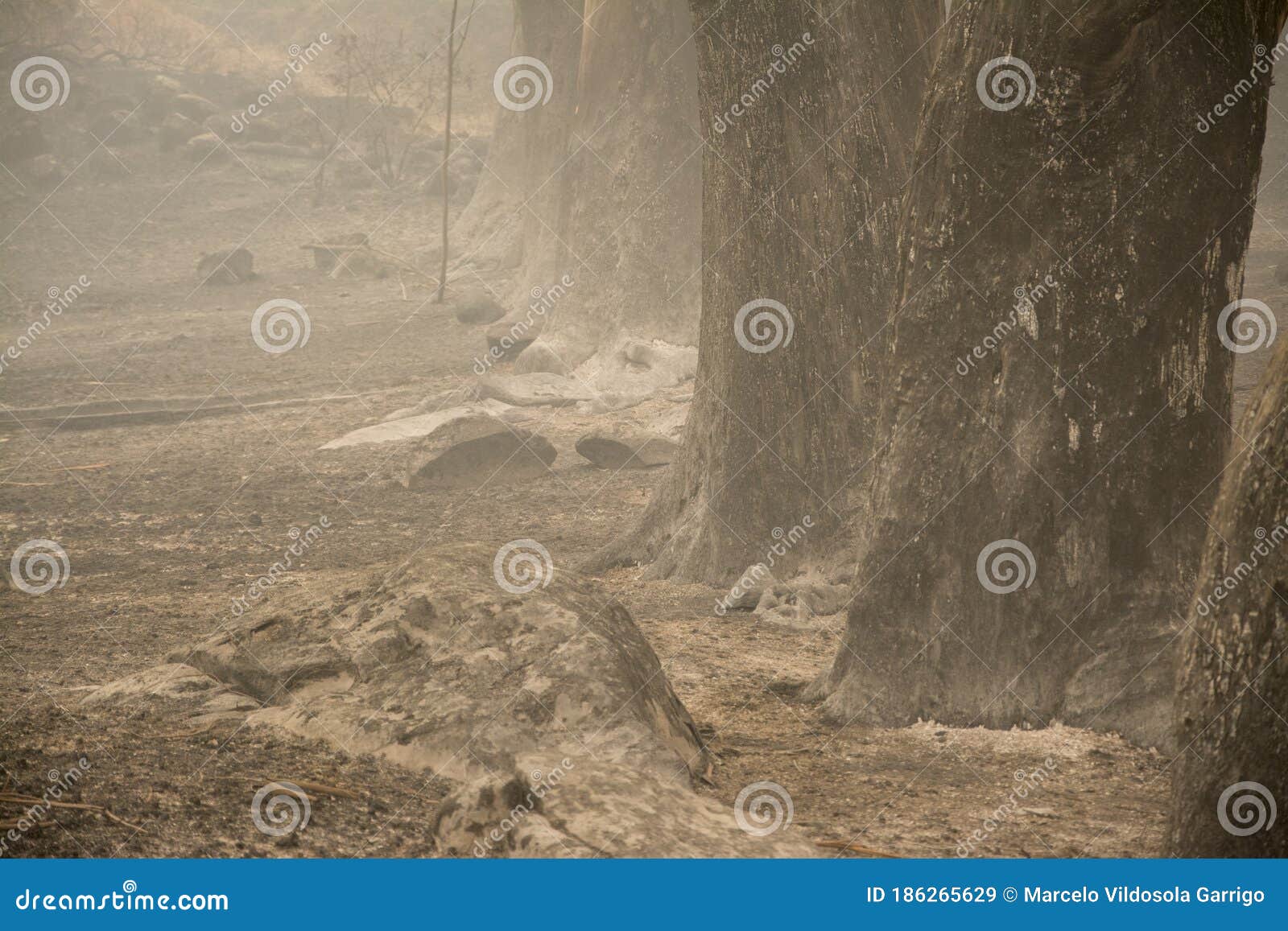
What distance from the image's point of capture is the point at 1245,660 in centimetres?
277

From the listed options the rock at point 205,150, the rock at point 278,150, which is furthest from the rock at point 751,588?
the rock at point 205,150

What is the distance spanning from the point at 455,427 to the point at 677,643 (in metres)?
4.50

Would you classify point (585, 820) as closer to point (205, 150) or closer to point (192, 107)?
point (205, 150)

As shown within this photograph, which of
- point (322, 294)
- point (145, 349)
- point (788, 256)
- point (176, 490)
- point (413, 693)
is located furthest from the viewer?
point (322, 294)

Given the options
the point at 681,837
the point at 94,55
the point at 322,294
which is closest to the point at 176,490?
the point at 681,837

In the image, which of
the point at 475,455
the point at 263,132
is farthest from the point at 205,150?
the point at 475,455

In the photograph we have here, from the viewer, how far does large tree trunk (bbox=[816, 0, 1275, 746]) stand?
409 cm

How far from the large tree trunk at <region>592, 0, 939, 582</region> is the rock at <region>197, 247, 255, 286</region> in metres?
15.1

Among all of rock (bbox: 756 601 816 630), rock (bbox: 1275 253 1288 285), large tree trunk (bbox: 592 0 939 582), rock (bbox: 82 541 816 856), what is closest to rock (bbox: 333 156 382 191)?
rock (bbox: 1275 253 1288 285)

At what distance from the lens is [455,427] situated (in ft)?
31.4

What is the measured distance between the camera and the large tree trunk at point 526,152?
16500mm

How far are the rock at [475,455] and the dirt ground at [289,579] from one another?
0.63ft

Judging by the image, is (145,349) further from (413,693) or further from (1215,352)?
(1215,352)

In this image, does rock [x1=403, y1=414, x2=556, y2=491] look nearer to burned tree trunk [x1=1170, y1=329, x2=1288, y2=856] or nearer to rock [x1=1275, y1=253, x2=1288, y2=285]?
burned tree trunk [x1=1170, y1=329, x2=1288, y2=856]
